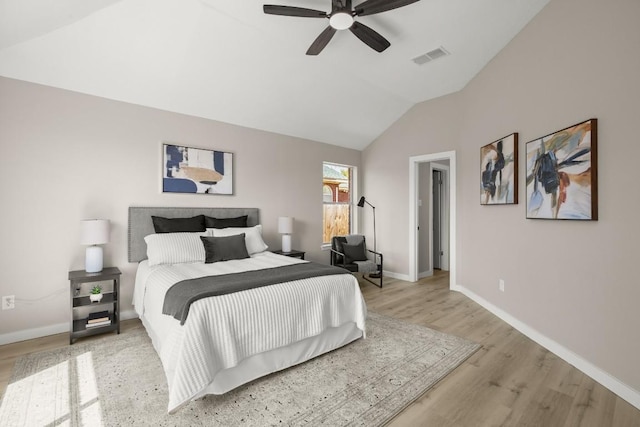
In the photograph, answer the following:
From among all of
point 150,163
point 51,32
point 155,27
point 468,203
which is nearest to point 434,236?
point 468,203

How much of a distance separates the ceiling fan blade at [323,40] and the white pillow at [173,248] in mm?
2360

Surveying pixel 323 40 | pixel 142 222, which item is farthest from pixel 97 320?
pixel 323 40

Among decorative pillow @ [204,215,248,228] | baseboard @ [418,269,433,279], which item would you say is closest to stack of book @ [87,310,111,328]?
decorative pillow @ [204,215,248,228]

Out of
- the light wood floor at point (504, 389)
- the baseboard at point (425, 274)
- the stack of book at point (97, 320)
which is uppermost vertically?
the stack of book at point (97, 320)

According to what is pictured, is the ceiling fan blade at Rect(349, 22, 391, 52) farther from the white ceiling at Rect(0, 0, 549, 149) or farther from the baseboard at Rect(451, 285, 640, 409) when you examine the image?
the baseboard at Rect(451, 285, 640, 409)

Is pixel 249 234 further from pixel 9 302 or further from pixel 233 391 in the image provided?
pixel 9 302

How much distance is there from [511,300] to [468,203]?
1.55 metres

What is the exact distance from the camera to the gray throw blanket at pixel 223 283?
6.53 ft

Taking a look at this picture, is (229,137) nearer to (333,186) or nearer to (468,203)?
(333,186)

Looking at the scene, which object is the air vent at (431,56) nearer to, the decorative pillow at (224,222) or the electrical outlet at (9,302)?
the decorative pillow at (224,222)

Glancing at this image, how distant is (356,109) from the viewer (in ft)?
15.8

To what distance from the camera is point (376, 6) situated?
Answer: 2254 millimetres

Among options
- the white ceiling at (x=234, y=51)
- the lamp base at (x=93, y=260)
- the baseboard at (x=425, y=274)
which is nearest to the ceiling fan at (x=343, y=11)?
the white ceiling at (x=234, y=51)

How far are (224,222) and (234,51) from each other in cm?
205
